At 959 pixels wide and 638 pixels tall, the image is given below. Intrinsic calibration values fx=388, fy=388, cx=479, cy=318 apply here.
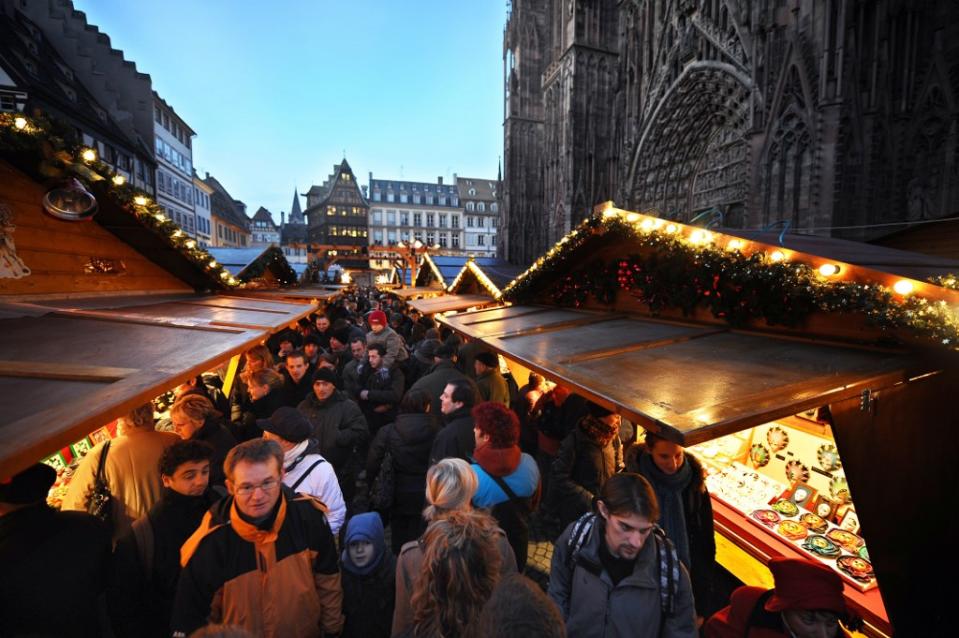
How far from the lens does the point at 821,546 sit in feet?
10.2

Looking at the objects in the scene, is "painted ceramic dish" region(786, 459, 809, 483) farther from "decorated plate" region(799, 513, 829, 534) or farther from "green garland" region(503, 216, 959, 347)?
"green garland" region(503, 216, 959, 347)

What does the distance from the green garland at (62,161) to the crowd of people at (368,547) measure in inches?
84.8

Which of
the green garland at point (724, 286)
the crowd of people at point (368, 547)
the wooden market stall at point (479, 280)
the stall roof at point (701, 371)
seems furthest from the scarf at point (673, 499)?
the wooden market stall at point (479, 280)

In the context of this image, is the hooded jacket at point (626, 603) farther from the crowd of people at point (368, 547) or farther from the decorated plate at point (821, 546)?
the decorated plate at point (821, 546)

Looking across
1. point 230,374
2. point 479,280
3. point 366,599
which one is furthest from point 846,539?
point 479,280

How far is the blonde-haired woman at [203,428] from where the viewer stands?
3152 mm

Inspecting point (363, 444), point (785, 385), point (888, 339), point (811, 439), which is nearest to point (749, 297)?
point (888, 339)

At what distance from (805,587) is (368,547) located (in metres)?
2.25

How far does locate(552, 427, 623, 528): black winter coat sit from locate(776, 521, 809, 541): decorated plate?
1.56 m

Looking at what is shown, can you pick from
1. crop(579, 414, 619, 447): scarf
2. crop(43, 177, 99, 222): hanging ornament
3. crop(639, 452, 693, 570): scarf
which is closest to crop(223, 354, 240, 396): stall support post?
crop(43, 177, 99, 222): hanging ornament

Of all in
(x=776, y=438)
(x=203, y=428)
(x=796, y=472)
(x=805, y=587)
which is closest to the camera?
(x=805, y=587)

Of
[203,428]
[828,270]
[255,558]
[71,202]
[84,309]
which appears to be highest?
[71,202]

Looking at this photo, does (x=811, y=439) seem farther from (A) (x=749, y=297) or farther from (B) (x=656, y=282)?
A: (B) (x=656, y=282)

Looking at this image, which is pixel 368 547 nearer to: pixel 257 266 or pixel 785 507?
pixel 785 507
